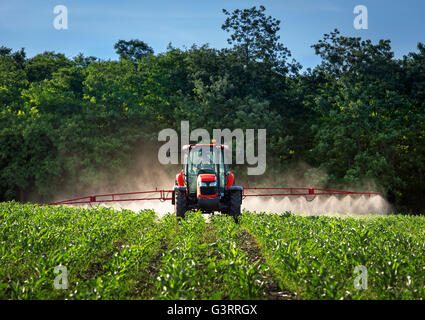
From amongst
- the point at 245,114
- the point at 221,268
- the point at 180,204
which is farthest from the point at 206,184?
the point at 245,114

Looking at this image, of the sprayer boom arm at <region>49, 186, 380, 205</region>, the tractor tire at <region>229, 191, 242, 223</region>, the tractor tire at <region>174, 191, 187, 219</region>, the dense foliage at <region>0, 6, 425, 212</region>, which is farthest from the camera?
the dense foliage at <region>0, 6, 425, 212</region>

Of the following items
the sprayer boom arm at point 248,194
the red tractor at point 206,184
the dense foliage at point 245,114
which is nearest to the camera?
the red tractor at point 206,184

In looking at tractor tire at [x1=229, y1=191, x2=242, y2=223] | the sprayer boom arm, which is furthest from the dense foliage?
tractor tire at [x1=229, y1=191, x2=242, y2=223]

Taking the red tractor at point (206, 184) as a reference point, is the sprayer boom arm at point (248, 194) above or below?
below

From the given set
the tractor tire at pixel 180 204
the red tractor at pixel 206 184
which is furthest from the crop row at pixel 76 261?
the red tractor at pixel 206 184

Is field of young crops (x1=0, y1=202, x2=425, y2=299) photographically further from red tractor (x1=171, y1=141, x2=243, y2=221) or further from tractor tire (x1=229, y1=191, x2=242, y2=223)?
tractor tire (x1=229, y1=191, x2=242, y2=223)

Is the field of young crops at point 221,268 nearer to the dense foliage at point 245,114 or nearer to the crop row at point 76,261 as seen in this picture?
the crop row at point 76,261

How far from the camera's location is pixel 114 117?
3350cm

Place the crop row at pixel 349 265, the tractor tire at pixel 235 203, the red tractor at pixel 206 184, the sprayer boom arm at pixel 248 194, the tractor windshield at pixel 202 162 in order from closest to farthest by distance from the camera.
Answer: the crop row at pixel 349 265 → the red tractor at pixel 206 184 → the tractor windshield at pixel 202 162 → the tractor tire at pixel 235 203 → the sprayer boom arm at pixel 248 194

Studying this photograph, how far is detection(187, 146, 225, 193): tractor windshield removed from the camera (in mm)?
13633

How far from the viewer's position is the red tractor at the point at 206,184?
13016mm

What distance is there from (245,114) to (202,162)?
1716 centimetres

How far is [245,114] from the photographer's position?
30266 mm

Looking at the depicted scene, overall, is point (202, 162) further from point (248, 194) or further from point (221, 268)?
point (248, 194)
